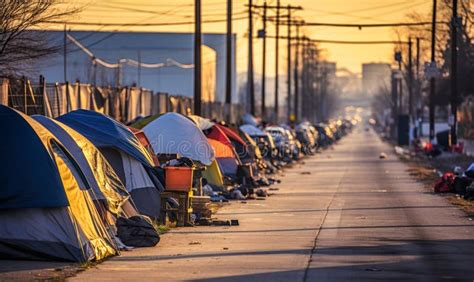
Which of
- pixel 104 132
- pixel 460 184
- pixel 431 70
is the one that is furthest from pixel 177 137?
pixel 431 70

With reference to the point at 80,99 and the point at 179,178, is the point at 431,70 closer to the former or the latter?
the point at 80,99

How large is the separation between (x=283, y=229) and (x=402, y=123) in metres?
Answer: 74.3

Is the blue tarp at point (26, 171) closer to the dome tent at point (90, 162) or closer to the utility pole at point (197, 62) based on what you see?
the dome tent at point (90, 162)

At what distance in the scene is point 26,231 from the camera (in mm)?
Answer: 17688

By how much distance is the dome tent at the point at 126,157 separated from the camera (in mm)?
24391

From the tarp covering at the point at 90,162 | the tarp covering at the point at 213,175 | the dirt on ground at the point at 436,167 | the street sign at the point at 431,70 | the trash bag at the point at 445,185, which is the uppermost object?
the street sign at the point at 431,70

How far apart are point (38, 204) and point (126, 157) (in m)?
7.10

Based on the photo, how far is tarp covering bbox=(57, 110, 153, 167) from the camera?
2425cm

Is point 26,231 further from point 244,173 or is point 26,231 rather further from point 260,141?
point 260,141

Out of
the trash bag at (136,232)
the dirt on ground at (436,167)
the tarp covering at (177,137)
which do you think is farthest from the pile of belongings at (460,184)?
the trash bag at (136,232)

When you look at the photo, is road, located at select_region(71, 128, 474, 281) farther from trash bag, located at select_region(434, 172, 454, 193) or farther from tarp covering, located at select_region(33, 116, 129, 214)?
trash bag, located at select_region(434, 172, 454, 193)

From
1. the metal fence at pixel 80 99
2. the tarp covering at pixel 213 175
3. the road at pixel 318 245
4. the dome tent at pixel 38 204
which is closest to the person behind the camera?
the road at pixel 318 245

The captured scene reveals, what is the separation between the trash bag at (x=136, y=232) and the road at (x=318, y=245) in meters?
0.23

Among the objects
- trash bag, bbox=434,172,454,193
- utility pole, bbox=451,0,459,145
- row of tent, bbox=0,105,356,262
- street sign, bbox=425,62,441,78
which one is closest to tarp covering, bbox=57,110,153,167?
row of tent, bbox=0,105,356,262
